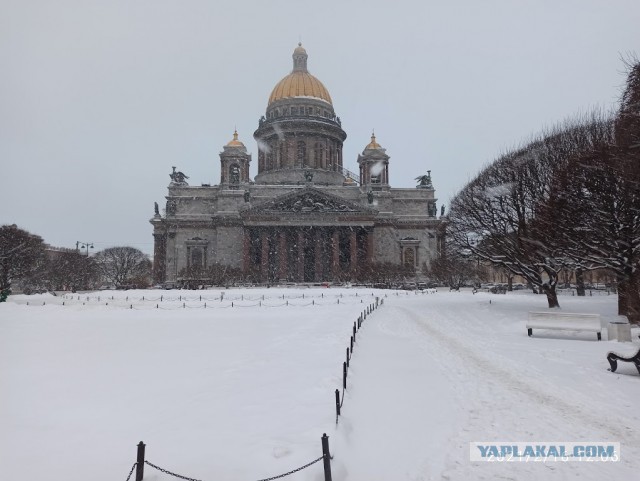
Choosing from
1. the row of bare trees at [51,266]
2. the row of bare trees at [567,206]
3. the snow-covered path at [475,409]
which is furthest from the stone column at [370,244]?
the snow-covered path at [475,409]

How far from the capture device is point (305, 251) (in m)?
62.8

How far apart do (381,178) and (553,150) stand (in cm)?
4331

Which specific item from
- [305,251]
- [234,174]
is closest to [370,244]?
[305,251]

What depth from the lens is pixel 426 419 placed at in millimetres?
8016

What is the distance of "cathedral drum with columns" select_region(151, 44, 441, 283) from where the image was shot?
59.8 metres

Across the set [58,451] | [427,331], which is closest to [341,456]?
[58,451]

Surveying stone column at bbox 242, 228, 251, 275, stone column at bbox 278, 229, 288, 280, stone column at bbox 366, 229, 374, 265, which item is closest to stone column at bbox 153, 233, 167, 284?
stone column at bbox 242, 228, 251, 275

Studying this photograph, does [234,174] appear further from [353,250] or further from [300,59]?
[300,59]

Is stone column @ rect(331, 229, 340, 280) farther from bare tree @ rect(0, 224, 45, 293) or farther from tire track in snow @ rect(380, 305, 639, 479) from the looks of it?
tire track in snow @ rect(380, 305, 639, 479)

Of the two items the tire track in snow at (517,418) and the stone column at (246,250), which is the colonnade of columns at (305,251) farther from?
the tire track in snow at (517,418)

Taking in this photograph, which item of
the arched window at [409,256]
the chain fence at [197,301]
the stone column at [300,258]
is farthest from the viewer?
the arched window at [409,256]

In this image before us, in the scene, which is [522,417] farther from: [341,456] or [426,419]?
[341,456]

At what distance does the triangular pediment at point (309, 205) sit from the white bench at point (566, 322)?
145 ft

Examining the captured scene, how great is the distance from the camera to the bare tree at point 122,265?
7706 cm
